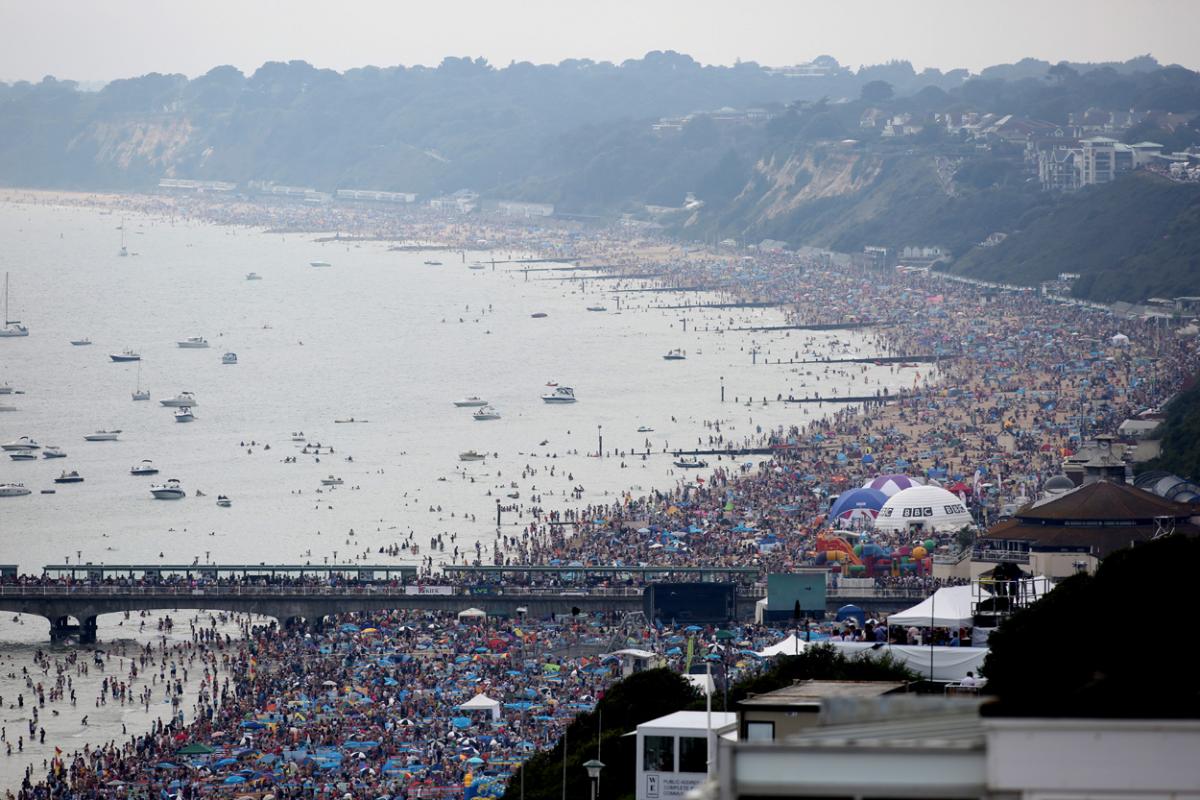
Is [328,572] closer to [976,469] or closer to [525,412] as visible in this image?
[976,469]

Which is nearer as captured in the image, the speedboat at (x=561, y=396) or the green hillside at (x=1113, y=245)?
the speedboat at (x=561, y=396)

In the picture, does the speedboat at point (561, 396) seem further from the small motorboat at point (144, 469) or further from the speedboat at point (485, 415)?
the small motorboat at point (144, 469)

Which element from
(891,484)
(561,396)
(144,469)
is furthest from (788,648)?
(561,396)

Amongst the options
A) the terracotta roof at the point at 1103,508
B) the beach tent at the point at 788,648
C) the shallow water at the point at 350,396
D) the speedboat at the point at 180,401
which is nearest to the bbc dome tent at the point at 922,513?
the terracotta roof at the point at 1103,508

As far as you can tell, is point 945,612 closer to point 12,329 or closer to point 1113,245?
point 1113,245

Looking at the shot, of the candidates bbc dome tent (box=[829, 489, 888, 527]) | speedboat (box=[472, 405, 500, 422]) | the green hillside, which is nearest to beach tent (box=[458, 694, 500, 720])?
bbc dome tent (box=[829, 489, 888, 527])

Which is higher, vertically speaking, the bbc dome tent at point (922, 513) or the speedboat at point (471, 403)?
the bbc dome tent at point (922, 513)

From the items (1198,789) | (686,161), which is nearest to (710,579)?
(1198,789)
